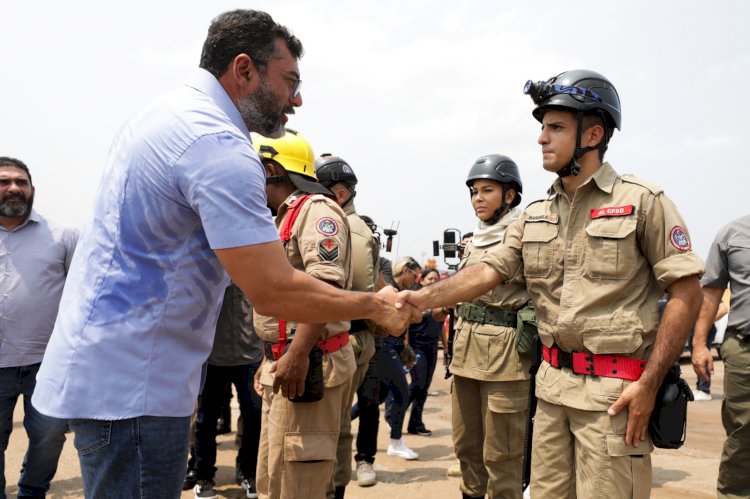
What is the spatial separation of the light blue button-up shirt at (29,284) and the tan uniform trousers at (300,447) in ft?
7.20

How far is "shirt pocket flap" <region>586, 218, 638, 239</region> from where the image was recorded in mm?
3074

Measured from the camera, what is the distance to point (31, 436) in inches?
181

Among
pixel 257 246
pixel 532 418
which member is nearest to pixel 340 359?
pixel 532 418

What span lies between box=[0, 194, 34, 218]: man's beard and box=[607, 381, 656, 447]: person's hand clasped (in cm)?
431

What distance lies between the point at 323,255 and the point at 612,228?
1.49m

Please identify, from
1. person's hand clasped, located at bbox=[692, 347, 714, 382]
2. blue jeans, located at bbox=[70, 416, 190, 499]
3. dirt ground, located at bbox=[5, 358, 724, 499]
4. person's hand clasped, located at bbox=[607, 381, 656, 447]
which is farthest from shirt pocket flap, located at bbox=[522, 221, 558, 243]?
dirt ground, located at bbox=[5, 358, 724, 499]

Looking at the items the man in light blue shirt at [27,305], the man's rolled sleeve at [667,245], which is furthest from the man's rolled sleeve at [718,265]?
the man in light blue shirt at [27,305]

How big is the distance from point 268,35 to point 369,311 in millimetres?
1105

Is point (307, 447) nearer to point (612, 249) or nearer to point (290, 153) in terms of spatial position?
Answer: point (290, 153)

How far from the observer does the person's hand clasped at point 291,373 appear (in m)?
3.41

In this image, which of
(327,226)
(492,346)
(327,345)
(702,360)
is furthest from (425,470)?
(327,226)

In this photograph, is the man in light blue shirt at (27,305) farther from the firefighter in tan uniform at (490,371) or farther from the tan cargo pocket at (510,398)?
the tan cargo pocket at (510,398)

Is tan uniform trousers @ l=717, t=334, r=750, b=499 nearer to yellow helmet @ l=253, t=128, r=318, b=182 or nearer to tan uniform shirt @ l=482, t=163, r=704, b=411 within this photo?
tan uniform shirt @ l=482, t=163, r=704, b=411

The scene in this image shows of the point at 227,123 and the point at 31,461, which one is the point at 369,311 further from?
the point at 31,461
